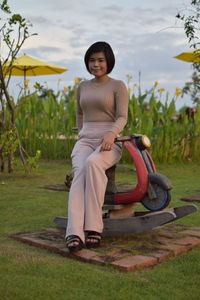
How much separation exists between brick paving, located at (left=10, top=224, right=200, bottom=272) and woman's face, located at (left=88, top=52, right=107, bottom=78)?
4.01ft

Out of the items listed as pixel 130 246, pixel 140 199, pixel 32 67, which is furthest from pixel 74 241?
pixel 32 67

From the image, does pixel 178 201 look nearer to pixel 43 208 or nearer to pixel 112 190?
pixel 43 208

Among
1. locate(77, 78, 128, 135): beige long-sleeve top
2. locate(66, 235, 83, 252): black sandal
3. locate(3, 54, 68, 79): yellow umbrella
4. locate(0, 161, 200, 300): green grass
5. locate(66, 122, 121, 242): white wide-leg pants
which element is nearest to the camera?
locate(0, 161, 200, 300): green grass

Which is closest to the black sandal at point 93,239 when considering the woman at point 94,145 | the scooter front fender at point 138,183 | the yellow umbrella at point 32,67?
the woman at point 94,145

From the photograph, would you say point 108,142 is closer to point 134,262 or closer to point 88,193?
point 88,193

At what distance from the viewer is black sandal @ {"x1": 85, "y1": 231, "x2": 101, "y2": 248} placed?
2.96m

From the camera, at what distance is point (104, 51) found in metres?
3.22

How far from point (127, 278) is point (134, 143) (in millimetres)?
1079

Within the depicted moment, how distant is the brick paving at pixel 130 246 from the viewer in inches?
107

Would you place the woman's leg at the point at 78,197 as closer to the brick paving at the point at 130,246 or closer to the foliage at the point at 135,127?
the brick paving at the point at 130,246

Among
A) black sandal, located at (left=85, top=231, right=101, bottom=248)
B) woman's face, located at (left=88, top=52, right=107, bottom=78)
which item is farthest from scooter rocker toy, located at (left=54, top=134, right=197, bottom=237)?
woman's face, located at (left=88, top=52, right=107, bottom=78)

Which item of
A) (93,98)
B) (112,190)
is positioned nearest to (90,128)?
(93,98)

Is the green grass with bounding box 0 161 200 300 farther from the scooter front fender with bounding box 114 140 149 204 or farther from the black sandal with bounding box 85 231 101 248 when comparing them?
the scooter front fender with bounding box 114 140 149 204

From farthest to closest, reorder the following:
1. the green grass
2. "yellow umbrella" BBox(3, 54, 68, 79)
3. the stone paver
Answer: "yellow umbrella" BBox(3, 54, 68, 79), the stone paver, the green grass
